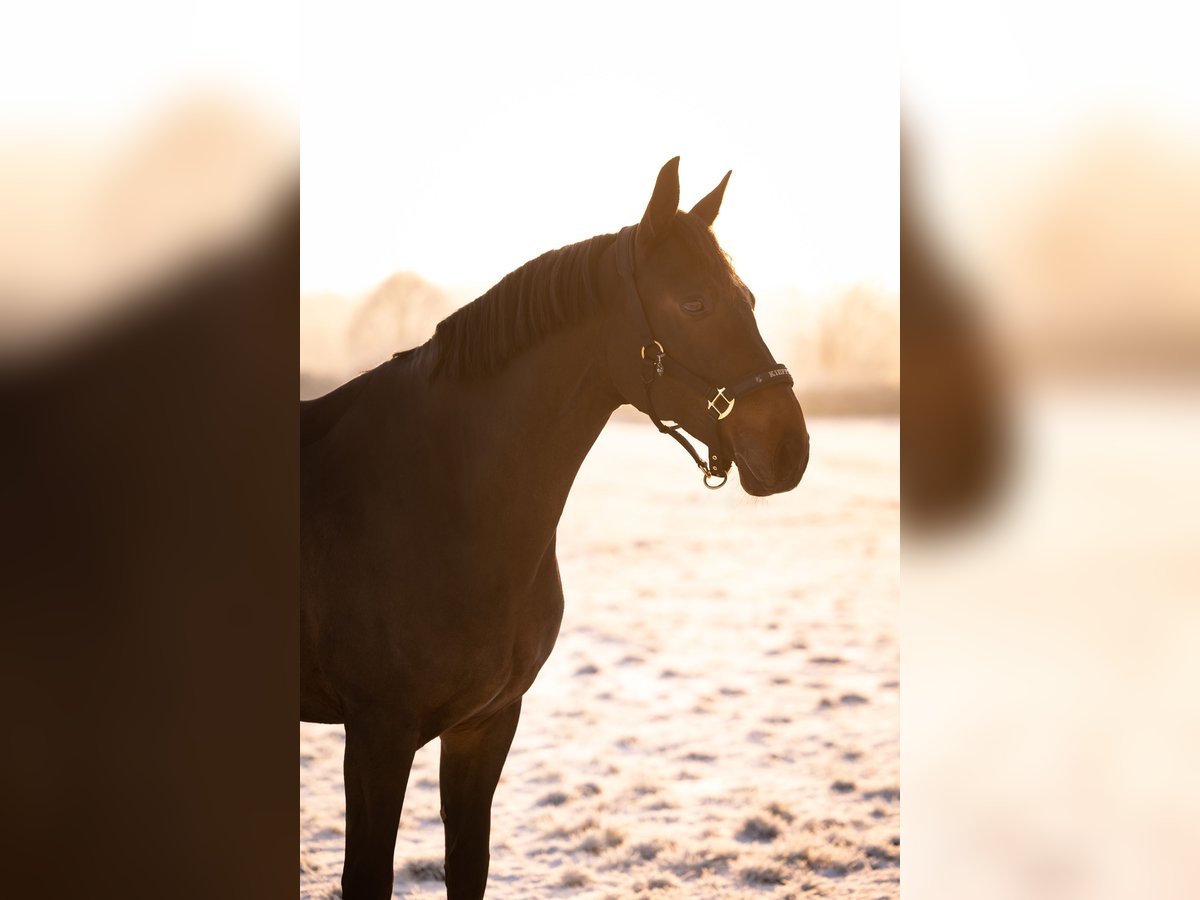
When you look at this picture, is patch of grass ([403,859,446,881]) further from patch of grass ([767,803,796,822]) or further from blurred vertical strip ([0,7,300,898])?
blurred vertical strip ([0,7,300,898])

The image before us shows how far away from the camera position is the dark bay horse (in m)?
1.73

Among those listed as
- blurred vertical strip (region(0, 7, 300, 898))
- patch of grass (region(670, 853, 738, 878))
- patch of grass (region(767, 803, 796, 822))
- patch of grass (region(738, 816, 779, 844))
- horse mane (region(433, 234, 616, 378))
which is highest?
horse mane (region(433, 234, 616, 378))

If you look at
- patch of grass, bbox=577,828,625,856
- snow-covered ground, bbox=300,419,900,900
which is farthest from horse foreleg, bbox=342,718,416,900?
patch of grass, bbox=577,828,625,856

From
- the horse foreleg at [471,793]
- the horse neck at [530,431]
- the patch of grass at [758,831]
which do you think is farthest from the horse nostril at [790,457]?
the patch of grass at [758,831]

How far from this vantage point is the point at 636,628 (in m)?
5.34

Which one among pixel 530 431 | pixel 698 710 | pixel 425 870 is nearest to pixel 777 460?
pixel 530 431

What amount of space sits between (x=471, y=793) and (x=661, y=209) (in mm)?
1240

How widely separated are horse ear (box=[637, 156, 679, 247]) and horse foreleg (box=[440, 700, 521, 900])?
101cm

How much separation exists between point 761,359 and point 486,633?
2.34 ft

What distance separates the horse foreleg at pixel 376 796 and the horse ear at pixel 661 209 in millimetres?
1001

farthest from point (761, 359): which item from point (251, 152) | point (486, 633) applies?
point (251, 152)

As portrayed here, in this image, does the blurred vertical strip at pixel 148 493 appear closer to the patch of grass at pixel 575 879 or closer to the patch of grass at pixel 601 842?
the patch of grass at pixel 575 879

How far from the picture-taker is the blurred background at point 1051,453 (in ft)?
2.41

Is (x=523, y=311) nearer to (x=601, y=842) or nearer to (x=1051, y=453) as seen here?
(x=1051, y=453)
